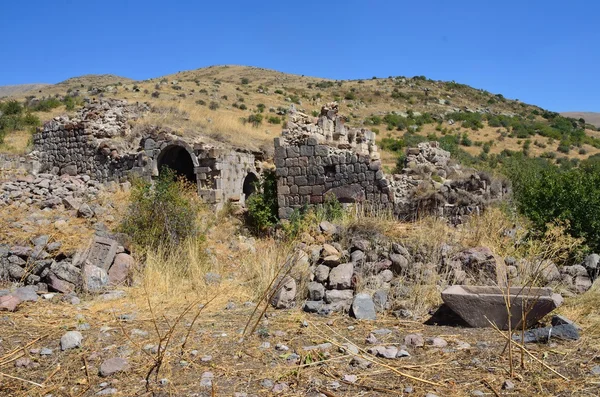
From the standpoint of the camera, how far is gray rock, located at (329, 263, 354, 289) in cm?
558

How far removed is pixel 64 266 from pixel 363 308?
4117mm

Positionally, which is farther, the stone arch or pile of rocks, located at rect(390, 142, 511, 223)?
the stone arch

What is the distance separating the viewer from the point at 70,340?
13.6 ft

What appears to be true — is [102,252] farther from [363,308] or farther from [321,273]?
[363,308]

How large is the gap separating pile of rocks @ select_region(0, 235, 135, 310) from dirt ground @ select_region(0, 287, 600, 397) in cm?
110

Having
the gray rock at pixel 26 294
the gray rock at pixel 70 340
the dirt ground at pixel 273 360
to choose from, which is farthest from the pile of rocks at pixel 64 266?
the gray rock at pixel 70 340

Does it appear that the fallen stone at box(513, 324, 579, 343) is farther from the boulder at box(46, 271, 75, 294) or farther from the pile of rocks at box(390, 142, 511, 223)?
the pile of rocks at box(390, 142, 511, 223)

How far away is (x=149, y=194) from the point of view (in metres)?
9.09

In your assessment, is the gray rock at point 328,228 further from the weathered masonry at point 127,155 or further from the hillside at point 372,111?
the hillside at point 372,111

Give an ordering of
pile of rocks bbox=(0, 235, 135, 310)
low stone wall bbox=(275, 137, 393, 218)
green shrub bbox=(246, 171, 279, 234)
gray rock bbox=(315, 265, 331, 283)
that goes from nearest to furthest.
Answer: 1. gray rock bbox=(315, 265, 331, 283)
2. pile of rocks bbox=(0, 235, 135, 310)
3. low stone wall bbox=(275, 137, 393, 218)
4. green shrub bbox=(246, 171, 279, 234)

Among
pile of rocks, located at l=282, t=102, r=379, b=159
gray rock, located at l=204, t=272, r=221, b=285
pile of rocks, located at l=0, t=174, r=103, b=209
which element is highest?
pile of rocks, located at l=282, t=102, r=379, b=159

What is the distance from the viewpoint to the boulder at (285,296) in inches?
210

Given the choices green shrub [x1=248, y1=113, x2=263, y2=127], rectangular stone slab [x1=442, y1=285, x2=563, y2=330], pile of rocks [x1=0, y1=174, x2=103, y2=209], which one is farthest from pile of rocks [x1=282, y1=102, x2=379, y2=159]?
green shrub [x1=248, y1=113, x2=263, y2=127]

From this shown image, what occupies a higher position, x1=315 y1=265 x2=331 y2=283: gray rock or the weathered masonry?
the weathered masonry
